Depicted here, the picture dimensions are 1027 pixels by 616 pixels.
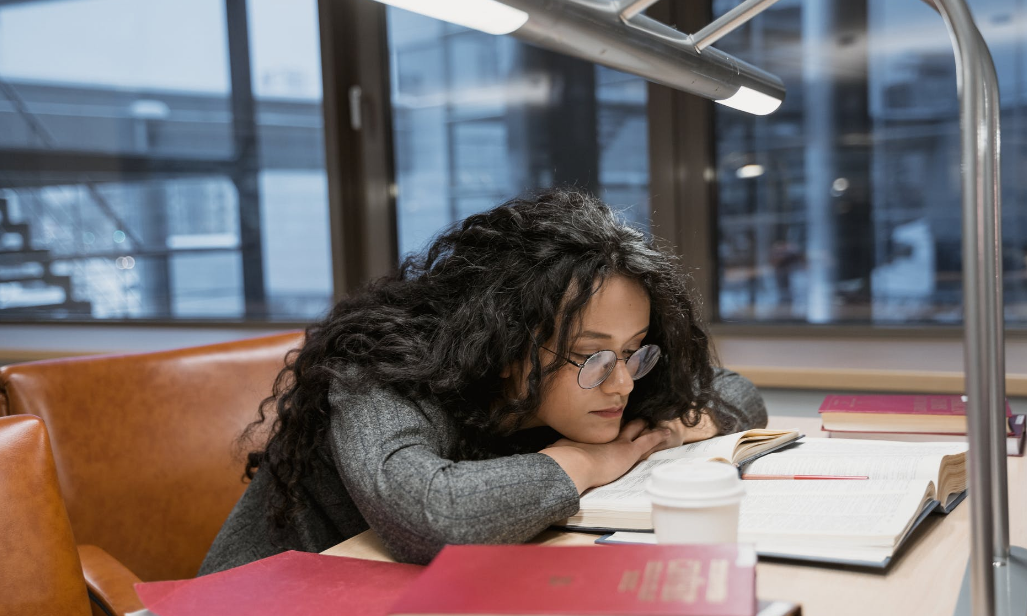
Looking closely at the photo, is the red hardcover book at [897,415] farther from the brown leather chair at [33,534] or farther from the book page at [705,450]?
the brown leather chair at [33,534]

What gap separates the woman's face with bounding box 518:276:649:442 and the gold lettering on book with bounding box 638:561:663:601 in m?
0.51

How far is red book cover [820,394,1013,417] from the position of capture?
146cm

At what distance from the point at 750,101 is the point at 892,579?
557mm

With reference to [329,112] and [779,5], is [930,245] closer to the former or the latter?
[779,5]

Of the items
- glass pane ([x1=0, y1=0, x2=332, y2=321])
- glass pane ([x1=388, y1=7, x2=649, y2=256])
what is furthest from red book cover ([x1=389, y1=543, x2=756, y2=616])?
glass pane ([x1=0, y1=0, x2=332, y2=321])

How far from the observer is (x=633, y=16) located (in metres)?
0.77

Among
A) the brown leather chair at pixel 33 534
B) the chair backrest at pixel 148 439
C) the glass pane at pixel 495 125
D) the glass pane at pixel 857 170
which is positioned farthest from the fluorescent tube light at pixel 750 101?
the glass pane at pixel 495 125

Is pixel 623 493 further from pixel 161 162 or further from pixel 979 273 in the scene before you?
pixel 161 162

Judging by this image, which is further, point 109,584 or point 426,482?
point 109,584

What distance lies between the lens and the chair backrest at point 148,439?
149 centimetres

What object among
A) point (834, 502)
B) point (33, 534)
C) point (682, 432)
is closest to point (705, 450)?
point (682, 432)

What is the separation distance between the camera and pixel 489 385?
1.23 meters

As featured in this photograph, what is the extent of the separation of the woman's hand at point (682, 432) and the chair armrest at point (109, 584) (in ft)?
2.47

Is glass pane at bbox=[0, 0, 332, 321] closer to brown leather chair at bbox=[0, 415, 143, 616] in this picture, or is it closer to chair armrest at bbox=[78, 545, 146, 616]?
chair armrest at bbox=[78, 545, 146, 616]
